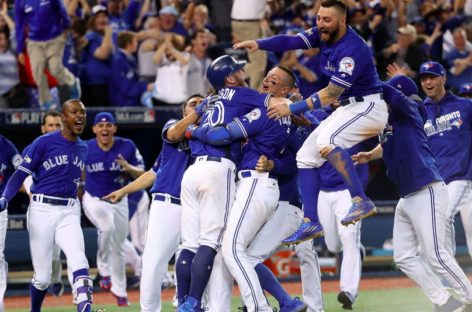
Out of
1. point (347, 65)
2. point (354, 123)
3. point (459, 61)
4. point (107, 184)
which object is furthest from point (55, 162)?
point (459, 61)

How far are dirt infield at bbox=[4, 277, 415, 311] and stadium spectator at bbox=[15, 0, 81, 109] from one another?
2.61m

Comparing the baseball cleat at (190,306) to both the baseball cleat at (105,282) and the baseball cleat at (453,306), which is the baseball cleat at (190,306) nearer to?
the baseball cleat at (453,306)

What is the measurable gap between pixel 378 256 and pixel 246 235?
751cm

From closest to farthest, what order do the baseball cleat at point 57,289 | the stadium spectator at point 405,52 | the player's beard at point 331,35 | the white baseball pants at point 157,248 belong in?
the player's beard at point 331,35 → the white baseball pants at point 157,248 → the baseball cleat at point 57,289 → the stadium spectator at point 405,52

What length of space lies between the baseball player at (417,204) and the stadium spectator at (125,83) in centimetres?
634

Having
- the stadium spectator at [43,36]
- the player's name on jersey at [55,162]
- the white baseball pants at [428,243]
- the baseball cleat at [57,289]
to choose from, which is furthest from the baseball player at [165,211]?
the stadium spectator at [43,36]

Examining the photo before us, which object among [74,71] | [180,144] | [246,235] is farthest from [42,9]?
[246,235]

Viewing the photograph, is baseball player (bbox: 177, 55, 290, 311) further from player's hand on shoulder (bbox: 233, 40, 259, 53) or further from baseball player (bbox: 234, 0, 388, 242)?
baseball player (bbox: 234, 0, 388, 242)

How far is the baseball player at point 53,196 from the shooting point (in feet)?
31.4

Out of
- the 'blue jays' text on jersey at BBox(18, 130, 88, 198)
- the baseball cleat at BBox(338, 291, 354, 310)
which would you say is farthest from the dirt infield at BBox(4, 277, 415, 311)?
the 'blue jays' text on jersey at BBox(18, 130, 88, 198)

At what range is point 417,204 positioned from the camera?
9047 mm

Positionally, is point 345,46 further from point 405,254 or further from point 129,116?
point 129,116

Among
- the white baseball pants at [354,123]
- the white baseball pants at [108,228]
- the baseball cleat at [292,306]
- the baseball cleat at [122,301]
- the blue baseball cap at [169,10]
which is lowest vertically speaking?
the baseball cleat at [122,301]

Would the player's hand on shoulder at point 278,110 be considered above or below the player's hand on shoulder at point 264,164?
above
